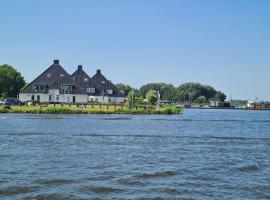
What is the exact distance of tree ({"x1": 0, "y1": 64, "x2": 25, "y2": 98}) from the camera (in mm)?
111562

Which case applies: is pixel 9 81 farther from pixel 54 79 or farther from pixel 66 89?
pixel 66 89

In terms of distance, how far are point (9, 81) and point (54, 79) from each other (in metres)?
20.7

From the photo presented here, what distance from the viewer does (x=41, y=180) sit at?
16031 millimetres

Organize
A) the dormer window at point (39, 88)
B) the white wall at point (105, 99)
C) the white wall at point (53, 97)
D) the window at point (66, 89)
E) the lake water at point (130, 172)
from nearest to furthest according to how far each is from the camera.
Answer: the lake water at point (130, 172), the dormer window at point (39, 88), the white wall at point (53, 97), the window at point (66, 89), the white wall at point (105, 99)

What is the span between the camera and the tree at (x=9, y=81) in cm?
11156

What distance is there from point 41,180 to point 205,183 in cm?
557

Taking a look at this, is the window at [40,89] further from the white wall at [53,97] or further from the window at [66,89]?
the window at [66,89]

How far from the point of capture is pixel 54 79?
9725 cm

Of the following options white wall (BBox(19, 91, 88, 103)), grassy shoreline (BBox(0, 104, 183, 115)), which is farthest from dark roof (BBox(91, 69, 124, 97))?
grassy shoreline (BBox(0, 104, 183, 115))

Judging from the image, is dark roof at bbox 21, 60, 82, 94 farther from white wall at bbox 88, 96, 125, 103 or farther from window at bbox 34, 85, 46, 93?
white wall at bbox 88, 96, 125, 103

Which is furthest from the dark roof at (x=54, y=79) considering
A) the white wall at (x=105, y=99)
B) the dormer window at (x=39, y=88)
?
the white wall at (x=105, y=99)

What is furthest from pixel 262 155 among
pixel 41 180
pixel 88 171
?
pixel 41 180

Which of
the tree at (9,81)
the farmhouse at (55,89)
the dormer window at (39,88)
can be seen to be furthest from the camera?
the tree at (9,81)

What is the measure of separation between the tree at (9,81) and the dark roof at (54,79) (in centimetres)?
1475
